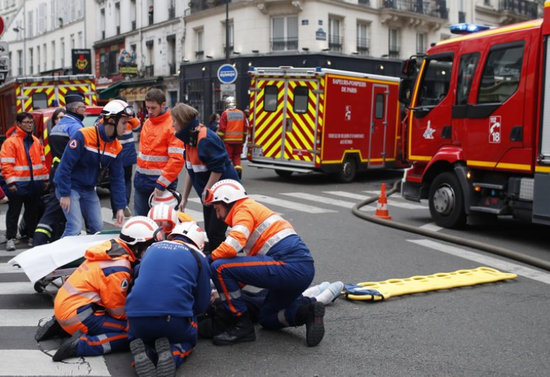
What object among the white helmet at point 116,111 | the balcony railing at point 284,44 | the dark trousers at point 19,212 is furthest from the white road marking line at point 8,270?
the balcony railing at point 284,44

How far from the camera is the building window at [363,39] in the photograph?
3366 centimetres

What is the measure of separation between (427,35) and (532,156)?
2930 centimetres

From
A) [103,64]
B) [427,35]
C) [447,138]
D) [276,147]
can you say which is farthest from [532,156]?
[103,64]

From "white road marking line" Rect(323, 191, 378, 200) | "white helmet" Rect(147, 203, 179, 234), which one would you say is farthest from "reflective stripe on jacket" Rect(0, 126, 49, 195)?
"white road marking line" Rect(323, 191, 378, 200)

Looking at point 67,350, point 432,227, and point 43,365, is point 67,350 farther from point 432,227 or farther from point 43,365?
point 432,227

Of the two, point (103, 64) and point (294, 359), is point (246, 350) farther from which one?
point (103, 64)

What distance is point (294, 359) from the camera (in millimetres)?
4926

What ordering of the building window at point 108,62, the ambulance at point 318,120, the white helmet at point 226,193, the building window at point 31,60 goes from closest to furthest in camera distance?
the white helmet at point 226,193
the ambulance at point 318,120
the building window at point 108,62
the building window at point 31,60

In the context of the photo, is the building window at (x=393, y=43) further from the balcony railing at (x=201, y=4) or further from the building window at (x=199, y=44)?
the building window at (x=199, y=44)

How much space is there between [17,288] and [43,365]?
2277 millimetres

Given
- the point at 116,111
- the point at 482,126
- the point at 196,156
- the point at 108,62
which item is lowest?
the point at 196,156

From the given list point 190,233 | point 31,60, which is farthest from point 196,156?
point 31,60

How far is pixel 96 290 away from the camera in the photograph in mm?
4992

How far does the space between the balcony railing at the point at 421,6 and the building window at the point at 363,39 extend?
4.64ft
